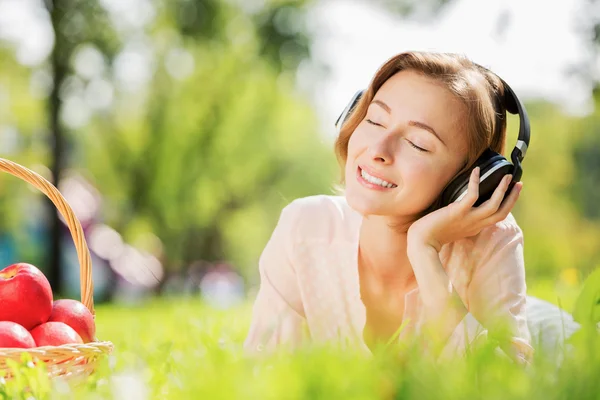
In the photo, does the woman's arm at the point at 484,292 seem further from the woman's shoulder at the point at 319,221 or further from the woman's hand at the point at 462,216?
the woman's shoulder at the point at 319,221

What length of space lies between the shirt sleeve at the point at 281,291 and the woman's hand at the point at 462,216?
60 cm

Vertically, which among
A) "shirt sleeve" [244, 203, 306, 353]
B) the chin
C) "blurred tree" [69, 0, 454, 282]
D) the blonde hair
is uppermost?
the blonde hair

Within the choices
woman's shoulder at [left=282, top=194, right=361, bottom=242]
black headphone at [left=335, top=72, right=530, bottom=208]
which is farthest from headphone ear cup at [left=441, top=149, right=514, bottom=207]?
woman's shoulder at [left=282, top=194, right=361, bottom=242]

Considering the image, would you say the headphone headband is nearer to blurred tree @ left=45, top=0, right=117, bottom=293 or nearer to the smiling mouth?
the smiling mouth

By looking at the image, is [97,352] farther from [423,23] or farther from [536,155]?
[536,155]

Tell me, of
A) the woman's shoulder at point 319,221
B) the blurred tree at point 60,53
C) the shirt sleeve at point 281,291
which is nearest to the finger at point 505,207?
the woman's shoulder at point 319,221

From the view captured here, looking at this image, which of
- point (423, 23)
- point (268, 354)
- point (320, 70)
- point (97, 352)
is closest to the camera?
point (268, 354)

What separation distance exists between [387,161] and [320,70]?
43.0 ft

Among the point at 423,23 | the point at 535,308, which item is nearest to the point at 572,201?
the point at 423,23

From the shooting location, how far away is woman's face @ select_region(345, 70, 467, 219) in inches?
90.8

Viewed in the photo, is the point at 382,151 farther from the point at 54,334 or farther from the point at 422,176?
the point at 54,334

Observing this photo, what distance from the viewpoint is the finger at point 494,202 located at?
7.61 ft

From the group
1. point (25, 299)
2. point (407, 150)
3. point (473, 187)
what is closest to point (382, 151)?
point (407, 150)

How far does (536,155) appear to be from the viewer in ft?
86.7
